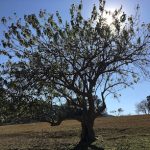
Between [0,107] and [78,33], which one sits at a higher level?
[78,33]

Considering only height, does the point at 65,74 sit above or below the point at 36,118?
above

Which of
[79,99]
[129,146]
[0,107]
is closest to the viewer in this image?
[129,146]

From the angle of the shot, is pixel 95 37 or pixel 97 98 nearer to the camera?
pixel 95 37

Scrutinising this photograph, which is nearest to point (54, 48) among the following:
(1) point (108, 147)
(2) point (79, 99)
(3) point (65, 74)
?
(3) point (65, 74)

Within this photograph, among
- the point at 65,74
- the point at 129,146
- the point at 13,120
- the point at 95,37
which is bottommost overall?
the point at 129,146

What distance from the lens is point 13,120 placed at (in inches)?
1201

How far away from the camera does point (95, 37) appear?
92.3 ft

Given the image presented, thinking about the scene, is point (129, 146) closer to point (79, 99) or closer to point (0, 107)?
point (79, 99)

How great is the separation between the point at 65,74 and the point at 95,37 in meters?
2.88

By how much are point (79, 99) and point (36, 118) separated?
2983mm

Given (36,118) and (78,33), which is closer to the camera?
(78,33)

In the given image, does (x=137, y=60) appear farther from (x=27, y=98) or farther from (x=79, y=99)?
(x=27, y=98)

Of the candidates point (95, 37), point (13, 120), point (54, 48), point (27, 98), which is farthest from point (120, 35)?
point (13, 120)

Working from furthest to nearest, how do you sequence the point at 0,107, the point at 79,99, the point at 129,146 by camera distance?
the point at 79,99 → the point at 0,107 → the point at 129,146
